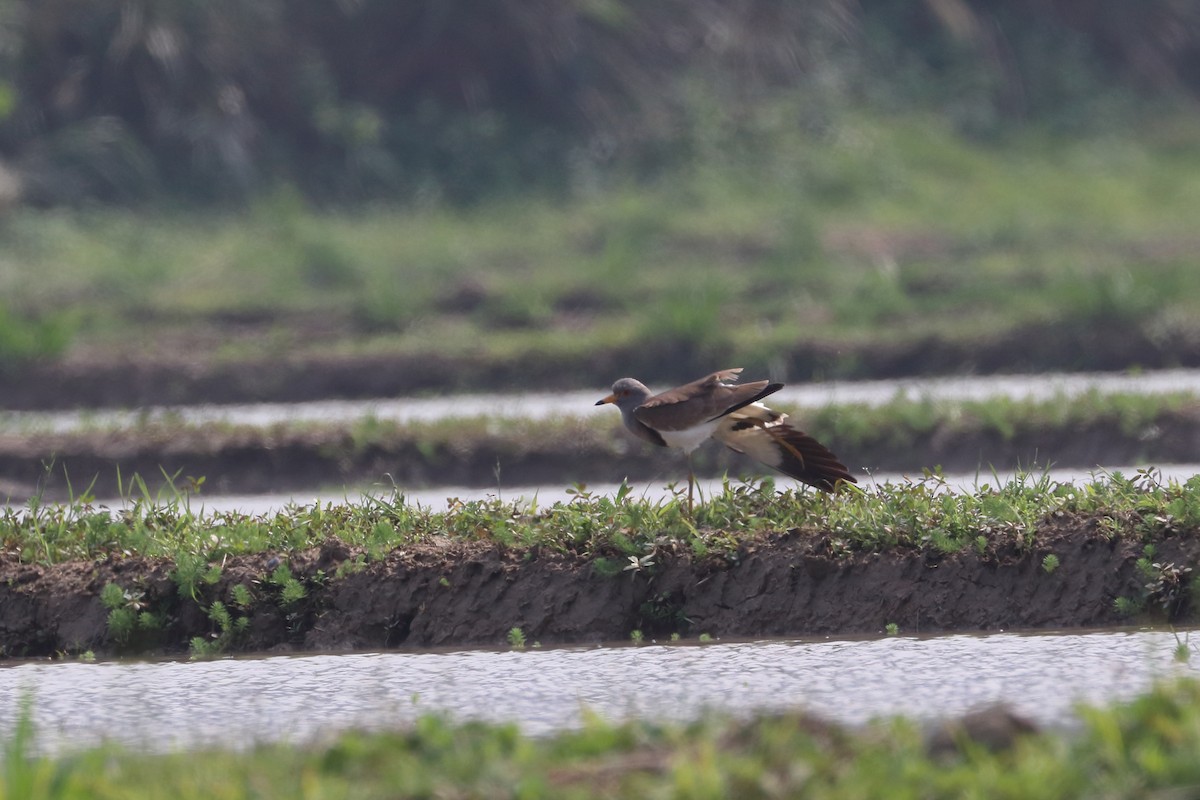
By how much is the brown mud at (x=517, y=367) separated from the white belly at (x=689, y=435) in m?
5.82

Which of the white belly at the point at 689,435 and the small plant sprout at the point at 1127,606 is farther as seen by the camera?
the white belly at the point at 689,435

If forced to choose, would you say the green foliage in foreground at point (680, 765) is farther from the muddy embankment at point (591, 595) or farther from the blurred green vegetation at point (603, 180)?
the blurred green vegetation at point (603, 180)

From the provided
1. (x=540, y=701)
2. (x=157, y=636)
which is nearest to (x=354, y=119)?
(x=157, y=636)

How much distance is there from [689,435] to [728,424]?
0.98 ft

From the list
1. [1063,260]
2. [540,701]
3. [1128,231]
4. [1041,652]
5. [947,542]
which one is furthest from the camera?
[1128,231]

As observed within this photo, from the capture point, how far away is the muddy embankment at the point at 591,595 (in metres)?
6.29

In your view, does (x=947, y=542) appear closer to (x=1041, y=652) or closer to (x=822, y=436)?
(x=1041, y=652)

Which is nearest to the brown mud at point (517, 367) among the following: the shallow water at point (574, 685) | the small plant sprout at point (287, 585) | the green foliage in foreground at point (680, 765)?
the small plant sprout at point (287, 585)

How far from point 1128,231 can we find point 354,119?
8.32 m

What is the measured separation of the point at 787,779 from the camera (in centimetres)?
388

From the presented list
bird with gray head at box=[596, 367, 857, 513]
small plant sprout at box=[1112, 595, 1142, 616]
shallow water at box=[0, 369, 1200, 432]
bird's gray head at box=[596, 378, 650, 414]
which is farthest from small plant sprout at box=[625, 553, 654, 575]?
shallow water at box=[0, 369, 1200, 432]

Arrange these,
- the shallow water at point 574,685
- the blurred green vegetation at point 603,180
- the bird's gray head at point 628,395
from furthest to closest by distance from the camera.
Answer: the blurred green vegetation at point 603,180 → the bird's gray head at point 628,395 → the shallow water at point 574,685

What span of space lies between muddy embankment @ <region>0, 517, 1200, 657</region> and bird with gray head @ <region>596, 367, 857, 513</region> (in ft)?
1.57

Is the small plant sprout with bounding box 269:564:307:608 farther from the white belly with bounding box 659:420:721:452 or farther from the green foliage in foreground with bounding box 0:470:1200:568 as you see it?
the white belly with bounding box 659:420:721:452
